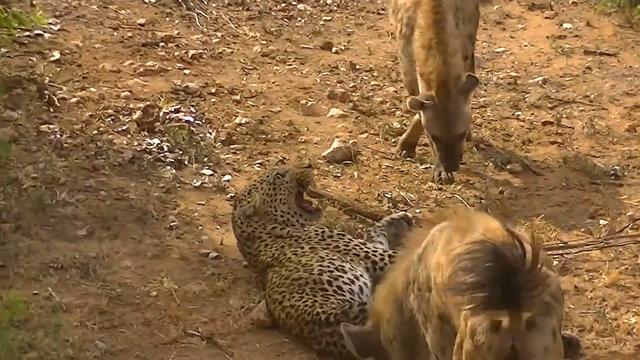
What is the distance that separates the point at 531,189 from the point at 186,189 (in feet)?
7.63

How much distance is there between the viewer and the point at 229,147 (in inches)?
328

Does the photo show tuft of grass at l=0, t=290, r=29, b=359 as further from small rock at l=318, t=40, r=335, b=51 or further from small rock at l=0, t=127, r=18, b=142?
small rock at l=318, t=40, r=335, b=51

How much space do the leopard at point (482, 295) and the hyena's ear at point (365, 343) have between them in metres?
0.41

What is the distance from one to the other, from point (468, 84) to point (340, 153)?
1.02m

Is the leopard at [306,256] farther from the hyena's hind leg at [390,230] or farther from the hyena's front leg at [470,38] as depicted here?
the hyena's front leg at [470,38]

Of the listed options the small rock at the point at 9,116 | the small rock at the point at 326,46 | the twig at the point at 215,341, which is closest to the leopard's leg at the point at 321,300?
the twig at the point at 215,341

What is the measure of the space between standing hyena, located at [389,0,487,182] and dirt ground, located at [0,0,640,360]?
9.1 inches

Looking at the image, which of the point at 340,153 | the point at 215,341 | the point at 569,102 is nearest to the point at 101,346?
the point at 215,341

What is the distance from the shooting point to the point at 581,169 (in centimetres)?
816

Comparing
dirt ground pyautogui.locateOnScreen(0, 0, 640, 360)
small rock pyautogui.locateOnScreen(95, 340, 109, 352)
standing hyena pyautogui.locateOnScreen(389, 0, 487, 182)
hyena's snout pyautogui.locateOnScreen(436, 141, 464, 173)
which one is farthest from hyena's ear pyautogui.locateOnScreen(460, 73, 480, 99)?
small rock pyautogui.locateOnScreen(95, 340, 109, 352)

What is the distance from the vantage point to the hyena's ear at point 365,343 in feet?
16.5

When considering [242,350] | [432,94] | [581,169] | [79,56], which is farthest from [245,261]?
[79,56]

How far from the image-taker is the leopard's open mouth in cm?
716

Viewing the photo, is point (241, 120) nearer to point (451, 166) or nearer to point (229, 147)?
point (229, 147)
